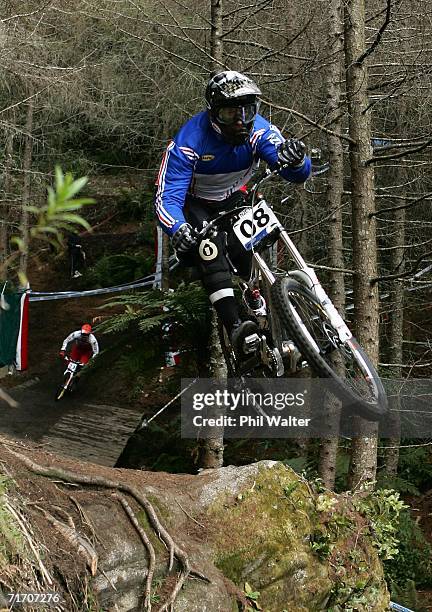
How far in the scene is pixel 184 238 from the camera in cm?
606

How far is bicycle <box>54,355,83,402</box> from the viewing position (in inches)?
655

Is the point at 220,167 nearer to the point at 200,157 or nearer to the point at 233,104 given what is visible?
the point at 200,157

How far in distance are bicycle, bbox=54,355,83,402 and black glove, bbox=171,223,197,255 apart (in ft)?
35.5

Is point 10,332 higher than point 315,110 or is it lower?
lower

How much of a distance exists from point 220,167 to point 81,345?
10314 mm

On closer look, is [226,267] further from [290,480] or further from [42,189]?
[42,189]

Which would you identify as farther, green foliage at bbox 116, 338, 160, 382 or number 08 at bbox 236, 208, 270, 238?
green foliage at bbox 116, 338, 160, 382

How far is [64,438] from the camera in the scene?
43.3 feet

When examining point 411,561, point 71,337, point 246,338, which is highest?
point 71,337

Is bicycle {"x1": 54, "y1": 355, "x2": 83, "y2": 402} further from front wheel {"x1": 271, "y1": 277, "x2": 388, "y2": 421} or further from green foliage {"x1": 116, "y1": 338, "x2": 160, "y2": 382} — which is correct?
front wheel {"x1": 271, "y1": 277, "x2": 388, "y2": 421}

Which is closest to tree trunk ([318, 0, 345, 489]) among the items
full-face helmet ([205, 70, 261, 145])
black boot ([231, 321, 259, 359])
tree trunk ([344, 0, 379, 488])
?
tree trunk ([344, 0, 379, 488])

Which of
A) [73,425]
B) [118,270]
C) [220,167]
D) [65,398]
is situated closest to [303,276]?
[220,167]

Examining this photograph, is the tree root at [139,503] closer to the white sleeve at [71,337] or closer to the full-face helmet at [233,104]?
the full-face helmet at [233,104]

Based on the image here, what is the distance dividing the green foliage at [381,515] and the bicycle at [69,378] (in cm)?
1103
